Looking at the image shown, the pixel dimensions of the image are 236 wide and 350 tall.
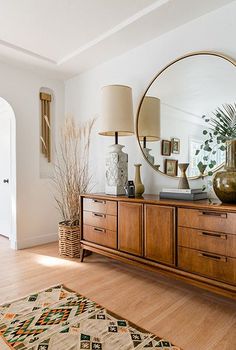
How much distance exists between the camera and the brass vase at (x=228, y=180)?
1.81 metres

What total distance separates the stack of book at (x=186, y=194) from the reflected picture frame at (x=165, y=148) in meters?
0.47

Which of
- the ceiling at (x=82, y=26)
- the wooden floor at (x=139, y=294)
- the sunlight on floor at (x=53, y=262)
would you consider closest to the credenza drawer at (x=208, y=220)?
the wooden floor at (x=139, y=294)

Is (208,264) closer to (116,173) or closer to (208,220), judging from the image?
(208,220)

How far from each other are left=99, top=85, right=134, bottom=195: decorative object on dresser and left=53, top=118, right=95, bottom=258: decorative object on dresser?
1.93ft

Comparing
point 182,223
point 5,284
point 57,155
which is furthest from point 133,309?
point 57,155

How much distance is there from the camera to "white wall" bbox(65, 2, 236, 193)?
2.21m

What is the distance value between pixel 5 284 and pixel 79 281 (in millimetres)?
647

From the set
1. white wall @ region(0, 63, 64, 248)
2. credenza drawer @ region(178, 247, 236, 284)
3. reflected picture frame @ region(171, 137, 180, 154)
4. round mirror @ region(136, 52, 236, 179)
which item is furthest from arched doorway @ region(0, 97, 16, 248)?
credenza drawer @ region(178, 247, 236, 284)

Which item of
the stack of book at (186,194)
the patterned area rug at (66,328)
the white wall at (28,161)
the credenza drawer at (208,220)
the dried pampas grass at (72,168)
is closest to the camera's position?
the patterned area rug at (66,328)

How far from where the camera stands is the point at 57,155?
379cm

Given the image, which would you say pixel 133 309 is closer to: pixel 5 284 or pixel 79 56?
pixel 5 284

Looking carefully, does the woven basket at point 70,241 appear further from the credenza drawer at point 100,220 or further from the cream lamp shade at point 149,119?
the cream lamp shade at point 149,119

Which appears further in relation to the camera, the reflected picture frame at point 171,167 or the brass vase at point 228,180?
the reflected picture frame at point 171,167

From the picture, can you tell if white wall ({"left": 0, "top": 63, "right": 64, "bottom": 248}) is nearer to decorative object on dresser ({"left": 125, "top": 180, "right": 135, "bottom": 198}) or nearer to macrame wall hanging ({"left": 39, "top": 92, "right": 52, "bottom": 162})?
macrame wall hanging ({"left": 39, "top": 92, "right": 52, "bottom": 162})
